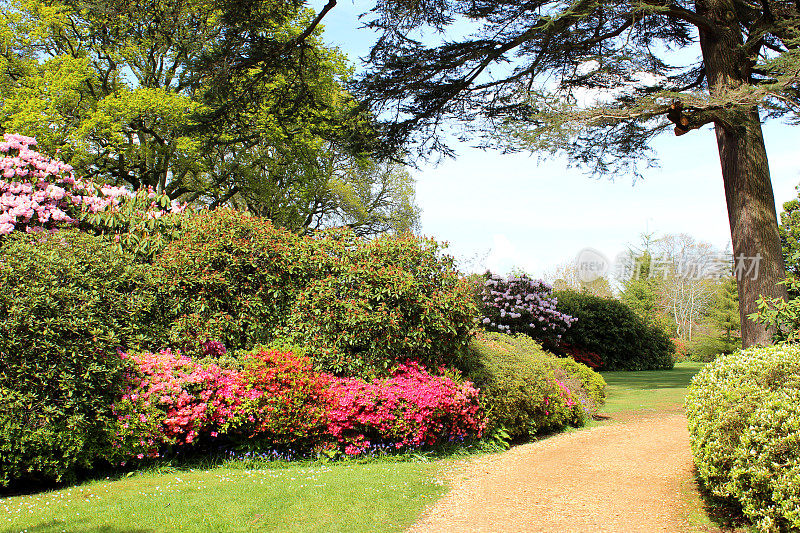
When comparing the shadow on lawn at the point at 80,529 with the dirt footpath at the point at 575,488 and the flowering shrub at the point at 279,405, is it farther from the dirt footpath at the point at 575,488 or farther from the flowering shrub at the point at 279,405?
the dirt footpath at the point at 575,488

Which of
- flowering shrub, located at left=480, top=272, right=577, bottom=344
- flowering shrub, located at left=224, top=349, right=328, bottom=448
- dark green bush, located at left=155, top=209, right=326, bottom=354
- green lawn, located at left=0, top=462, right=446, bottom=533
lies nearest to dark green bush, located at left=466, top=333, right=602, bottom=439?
green lawn, located at left=0, top=462, right=446, bottom=533

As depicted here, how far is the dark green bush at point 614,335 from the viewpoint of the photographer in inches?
723

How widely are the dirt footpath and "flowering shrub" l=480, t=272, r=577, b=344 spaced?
8.35 metres

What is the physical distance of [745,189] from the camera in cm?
1057

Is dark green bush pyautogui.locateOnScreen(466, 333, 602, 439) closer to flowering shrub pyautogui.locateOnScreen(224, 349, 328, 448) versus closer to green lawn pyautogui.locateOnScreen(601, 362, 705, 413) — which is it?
green lawn pyautogui.locateOnScreen(601, 362, 705, 413)

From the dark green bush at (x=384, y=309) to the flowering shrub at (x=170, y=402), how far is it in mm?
1186

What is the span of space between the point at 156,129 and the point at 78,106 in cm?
249

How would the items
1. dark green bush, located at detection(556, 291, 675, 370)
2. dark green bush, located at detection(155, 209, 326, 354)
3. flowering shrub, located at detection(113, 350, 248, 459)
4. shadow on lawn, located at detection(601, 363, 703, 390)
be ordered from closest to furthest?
flowering shrub, located at detection(113, 350, 248, 459), dark green bush, located at detection(155, 209, 326, 354), shadow on lawn, located at detection(601, 363, 703, 390), dark green bush, located at detection(556, 291, 675, 370)

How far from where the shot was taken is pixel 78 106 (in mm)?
18875

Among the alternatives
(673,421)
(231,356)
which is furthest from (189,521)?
(673,421)

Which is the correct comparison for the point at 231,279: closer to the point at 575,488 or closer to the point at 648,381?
the point at 575,488

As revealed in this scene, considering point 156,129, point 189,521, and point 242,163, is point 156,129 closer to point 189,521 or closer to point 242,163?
point 242,163

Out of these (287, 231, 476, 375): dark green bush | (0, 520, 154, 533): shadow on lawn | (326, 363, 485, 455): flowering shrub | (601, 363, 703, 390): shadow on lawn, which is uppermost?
(287, 231, 476, 375): dark green bush

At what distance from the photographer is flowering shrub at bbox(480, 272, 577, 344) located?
15.7 meters
